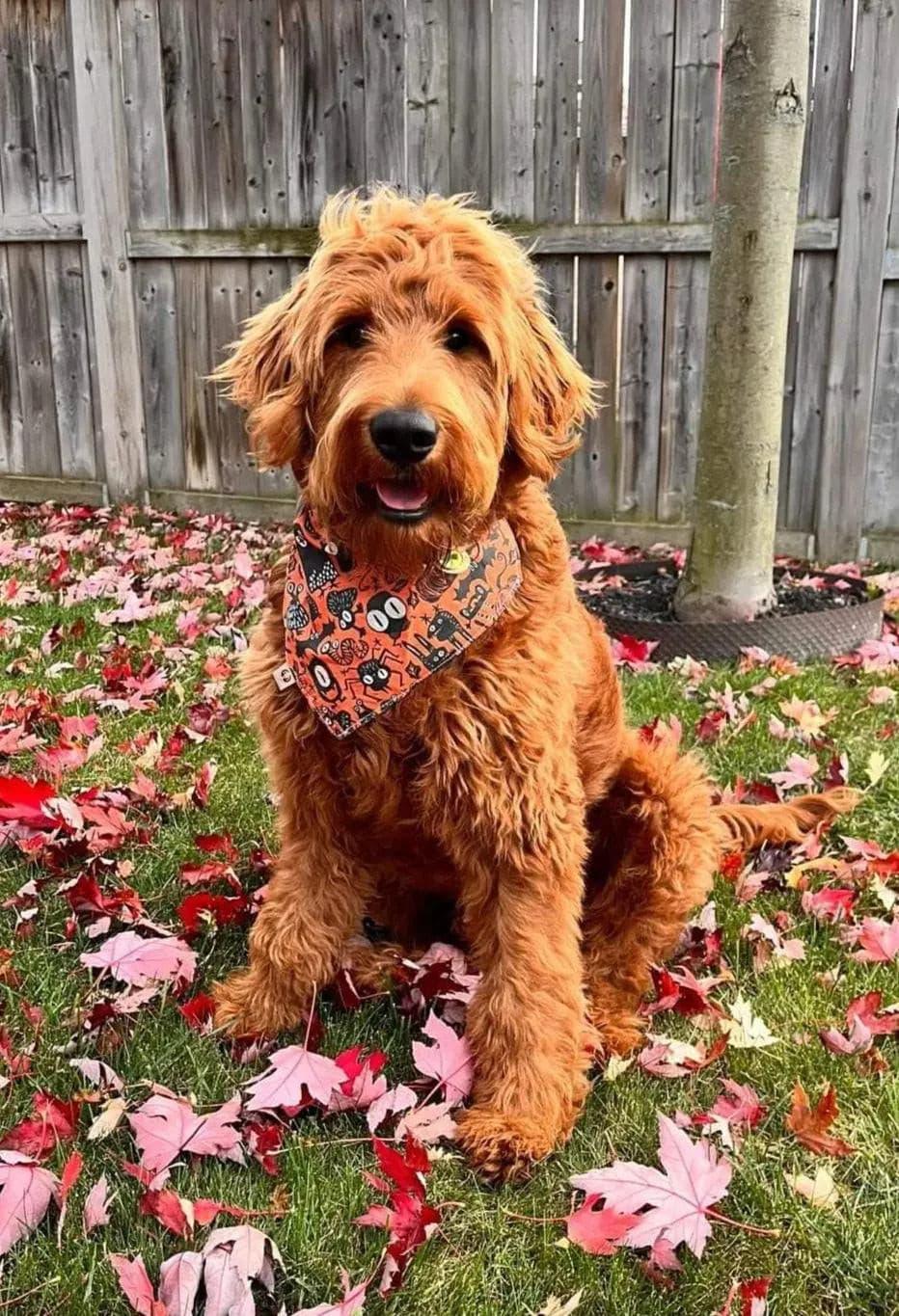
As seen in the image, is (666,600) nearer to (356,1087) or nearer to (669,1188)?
(356,1087)

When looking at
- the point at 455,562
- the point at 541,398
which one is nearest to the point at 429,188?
the point at 541,398

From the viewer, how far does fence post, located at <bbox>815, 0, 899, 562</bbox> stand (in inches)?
223

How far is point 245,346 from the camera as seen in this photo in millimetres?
2402

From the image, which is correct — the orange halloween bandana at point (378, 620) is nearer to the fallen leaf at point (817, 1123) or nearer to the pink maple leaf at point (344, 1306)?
the pink maple leaf at point (344, 1306)

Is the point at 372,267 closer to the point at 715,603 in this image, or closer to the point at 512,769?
the point at 512,769

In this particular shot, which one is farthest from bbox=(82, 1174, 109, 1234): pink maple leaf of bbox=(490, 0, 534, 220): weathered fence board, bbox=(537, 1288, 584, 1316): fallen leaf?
bbox=(490, 0, 534, 220): weathered fence board

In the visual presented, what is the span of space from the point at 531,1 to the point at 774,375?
116 inches

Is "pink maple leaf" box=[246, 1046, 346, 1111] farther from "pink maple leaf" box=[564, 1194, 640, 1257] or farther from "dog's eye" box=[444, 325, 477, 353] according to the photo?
"dog's eye" box=[444, 325, 477, 353]

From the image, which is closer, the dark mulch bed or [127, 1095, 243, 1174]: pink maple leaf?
[127, 1095, 243, 1174]: pink maple leaf

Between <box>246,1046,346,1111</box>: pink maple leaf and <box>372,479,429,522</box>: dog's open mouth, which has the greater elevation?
<box>372,479,429,522</box>: dog's open mouth

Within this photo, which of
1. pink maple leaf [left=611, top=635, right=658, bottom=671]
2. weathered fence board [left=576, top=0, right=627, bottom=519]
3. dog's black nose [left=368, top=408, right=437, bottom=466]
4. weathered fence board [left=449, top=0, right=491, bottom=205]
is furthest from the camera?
weathered fence board [left=449, top=0, right=491, bottom=205]

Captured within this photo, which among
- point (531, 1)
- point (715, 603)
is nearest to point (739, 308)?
point (715, 603)

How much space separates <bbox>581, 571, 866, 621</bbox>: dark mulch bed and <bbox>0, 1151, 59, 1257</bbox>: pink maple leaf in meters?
3.63

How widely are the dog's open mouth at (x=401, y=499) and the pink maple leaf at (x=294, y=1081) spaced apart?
112 centimetres
